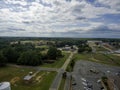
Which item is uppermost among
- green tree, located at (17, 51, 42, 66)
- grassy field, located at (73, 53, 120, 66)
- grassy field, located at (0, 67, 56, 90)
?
green tree, located at (17, 51, 42, 66)

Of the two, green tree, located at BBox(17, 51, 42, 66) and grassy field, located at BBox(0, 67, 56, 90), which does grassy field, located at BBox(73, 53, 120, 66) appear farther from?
grassy field, located at BBox(0, 67, 56, 90)

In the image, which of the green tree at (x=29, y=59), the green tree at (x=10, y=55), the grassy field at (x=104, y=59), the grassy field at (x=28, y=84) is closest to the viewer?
the grassy field at (x=28, y=84)

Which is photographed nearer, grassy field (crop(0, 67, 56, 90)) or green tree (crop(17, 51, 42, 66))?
grassy field (crop(0, 67, 56, 90))

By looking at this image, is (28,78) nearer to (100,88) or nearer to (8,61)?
(100,88)

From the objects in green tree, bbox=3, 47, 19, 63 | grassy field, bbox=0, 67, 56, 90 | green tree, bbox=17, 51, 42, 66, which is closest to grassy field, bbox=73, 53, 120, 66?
green tree, bbox=17, 51, 42, 66

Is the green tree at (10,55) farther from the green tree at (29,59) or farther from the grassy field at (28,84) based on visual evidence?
the grassy field at (28,84)

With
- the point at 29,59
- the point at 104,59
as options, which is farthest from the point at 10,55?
the point at 104,59

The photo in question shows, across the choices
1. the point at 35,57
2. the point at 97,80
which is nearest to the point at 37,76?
the point at 35,57

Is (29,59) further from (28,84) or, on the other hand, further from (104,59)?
(104,59)

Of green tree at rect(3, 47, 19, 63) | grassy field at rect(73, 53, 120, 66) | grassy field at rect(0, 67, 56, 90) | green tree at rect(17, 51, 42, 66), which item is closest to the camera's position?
grassy field at rect(0, 67, 56, 90)

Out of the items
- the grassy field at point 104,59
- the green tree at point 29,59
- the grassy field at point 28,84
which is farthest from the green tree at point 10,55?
the grassy field at point 104,59

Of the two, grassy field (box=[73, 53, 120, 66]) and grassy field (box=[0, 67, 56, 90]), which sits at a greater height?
grassy field (box=[0, 67, 56, 90])
